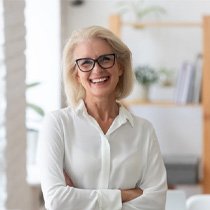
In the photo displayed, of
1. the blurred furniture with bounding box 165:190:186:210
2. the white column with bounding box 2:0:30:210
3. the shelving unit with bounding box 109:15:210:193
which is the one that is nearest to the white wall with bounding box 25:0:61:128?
the shelving unit with bounding box 109:15:210:193

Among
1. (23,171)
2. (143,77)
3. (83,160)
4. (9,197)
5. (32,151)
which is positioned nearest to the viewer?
(83,160)

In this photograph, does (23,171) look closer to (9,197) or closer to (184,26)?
(9,197)

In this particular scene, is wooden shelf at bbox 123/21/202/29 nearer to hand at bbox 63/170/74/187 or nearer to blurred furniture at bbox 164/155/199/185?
blurred furniture at bbox 164/155/199/185

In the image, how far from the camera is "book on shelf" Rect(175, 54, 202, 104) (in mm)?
4105

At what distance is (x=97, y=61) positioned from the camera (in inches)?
62.9

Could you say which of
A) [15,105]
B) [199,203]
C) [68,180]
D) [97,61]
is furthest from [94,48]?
[15,105]

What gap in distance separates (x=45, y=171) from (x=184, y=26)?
9.17 ft

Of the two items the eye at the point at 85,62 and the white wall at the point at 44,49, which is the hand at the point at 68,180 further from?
the white wall at the point at 44,49

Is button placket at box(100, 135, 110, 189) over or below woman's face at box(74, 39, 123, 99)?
below

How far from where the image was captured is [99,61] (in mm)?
1600

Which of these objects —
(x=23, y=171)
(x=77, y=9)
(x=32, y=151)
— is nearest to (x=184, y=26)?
(x=77, y=9)

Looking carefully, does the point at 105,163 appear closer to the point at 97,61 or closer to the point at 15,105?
the point at 97,61

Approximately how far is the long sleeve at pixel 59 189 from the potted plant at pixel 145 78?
8.16ft

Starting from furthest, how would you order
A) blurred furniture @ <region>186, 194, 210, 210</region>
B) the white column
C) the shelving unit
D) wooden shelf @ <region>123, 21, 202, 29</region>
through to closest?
wooden shelf @ <region>123, 21, 202, 29</region>, the shelving unit, the white column, blurred furniture @ <region>186, 194, 210, 210</region>
